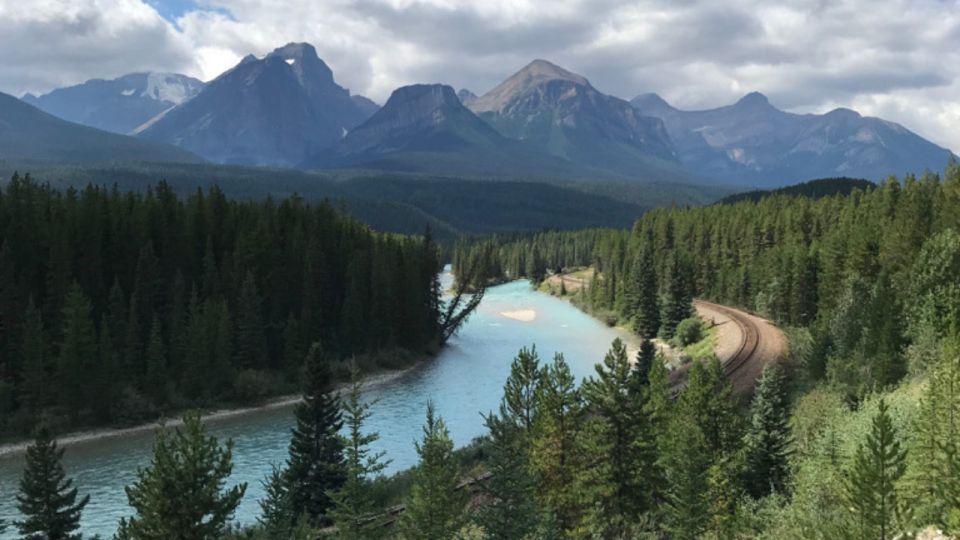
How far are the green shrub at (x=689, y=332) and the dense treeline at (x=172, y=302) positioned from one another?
36731mm

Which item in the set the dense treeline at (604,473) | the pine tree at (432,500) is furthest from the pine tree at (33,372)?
the pine tree at (432,500)

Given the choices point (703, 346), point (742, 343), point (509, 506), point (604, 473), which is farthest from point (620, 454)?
point (703, 346)

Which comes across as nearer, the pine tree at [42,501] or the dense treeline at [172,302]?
the pine tree at [42,501]

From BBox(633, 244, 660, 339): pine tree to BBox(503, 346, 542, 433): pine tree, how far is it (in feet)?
261

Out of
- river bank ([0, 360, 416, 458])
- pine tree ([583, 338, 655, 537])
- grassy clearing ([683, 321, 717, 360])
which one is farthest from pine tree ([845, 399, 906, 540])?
grassy clearing ([683, 321, 717, 360])

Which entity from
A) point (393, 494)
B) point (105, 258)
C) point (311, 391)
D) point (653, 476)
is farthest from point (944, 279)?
point (105, 258)

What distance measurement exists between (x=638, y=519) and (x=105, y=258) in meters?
68.3

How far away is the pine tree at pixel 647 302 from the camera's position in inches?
4648

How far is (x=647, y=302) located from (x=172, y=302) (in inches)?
2784

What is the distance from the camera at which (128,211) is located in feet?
293

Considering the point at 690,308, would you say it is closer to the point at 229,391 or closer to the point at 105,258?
the point at 229,391

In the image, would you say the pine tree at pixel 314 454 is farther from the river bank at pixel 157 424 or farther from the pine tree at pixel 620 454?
the river bank at pixel 157 424

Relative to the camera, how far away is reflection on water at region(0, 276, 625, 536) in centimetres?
5278

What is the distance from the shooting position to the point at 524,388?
42.3m
